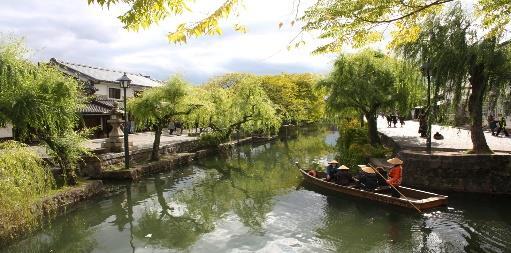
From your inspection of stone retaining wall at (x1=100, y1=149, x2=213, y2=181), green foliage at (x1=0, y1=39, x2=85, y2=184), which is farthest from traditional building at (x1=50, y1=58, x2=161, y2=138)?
green foliage at (x1=0, y1=39, x2=85, y2=184)

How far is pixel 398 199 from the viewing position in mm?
14188

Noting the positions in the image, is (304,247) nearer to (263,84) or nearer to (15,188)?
(15,188)

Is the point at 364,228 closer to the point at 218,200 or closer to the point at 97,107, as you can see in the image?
the point at 218,200

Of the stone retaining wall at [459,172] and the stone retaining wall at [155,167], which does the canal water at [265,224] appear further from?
the stone retaining wall at [155,167]

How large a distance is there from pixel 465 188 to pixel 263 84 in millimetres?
36306

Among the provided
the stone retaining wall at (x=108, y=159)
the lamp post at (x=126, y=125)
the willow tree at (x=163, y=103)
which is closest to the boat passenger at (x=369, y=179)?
the lamp post at (x=126, y=125)

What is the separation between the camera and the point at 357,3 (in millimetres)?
7070

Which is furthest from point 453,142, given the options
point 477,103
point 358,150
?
point 477,103

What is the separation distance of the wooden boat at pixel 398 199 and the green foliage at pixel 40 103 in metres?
10.6

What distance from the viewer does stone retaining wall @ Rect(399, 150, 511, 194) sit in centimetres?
1592

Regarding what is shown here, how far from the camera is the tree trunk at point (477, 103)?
1646 cm

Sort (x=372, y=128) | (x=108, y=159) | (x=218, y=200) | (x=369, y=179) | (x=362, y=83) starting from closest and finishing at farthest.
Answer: (x=369, y=179)
(x=218, y=200)
(x=108, y=159)
(x=362, y=83)
(x=372, y=128)

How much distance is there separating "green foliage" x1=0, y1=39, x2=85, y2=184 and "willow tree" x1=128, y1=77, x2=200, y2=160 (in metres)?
6.89

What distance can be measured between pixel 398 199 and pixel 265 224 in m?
4.80
